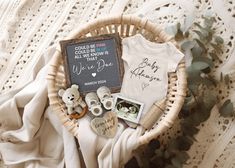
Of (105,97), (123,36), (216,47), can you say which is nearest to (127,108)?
(105,97)

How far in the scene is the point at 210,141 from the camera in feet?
3.84

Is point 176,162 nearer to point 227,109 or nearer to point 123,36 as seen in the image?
point 227,109

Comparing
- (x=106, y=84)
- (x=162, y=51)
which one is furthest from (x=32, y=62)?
(x=162, y=51)

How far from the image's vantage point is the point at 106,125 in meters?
1.02

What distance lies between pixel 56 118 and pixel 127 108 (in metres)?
0.22

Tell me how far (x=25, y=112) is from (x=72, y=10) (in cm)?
41

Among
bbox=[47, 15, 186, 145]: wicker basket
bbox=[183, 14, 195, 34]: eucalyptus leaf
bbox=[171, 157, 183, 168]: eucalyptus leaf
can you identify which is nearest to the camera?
bbox=[47, 15, 186, 145]: wicker basket

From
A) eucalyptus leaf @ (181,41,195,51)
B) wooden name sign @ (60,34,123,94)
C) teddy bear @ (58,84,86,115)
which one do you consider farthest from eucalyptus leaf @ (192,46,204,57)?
teddy bear @ (58,84,86,115)

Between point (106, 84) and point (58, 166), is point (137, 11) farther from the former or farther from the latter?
point (58, 166)

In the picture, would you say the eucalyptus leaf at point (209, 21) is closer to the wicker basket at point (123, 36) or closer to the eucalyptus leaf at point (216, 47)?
the eucalyptus leaf at point (216, 47)

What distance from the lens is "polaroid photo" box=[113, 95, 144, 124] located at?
1.04 m

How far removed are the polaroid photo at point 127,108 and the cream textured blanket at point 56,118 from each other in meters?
0.04

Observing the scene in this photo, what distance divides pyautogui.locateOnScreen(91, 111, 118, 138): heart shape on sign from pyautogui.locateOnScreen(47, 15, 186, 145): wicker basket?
5cm

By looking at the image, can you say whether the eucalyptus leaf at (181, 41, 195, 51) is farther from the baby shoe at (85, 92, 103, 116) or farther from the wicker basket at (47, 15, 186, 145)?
the baby shoe at (85, 92, 103, 116)
